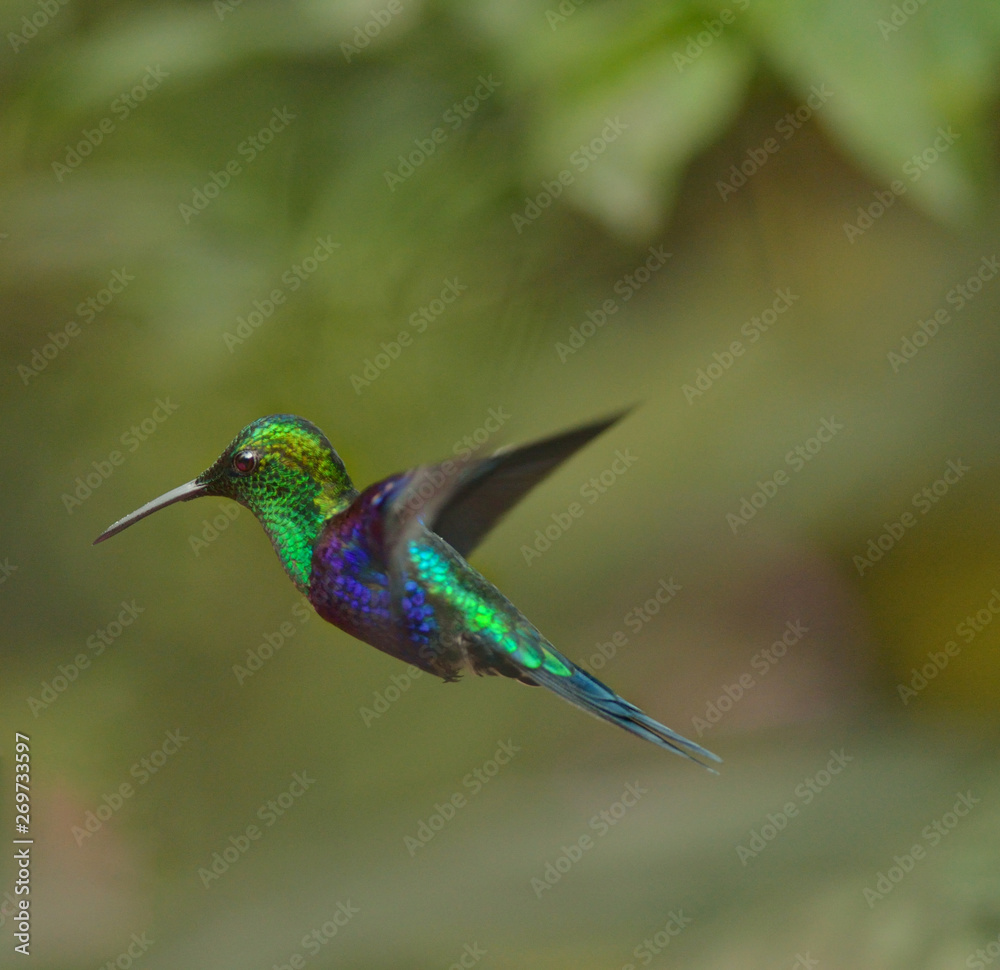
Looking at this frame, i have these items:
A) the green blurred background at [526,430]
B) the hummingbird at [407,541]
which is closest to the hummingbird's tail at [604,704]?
the hummingbird at [407,541]

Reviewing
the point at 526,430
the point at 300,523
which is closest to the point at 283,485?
the point at 300,523

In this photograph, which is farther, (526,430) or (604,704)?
(526,430)

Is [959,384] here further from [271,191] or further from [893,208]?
[271,191]

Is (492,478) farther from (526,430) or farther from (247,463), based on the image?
(526,430)

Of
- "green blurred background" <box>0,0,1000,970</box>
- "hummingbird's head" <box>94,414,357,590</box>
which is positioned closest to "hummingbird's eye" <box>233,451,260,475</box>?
"hummingbird's head" <box>94,414,357,590</box>

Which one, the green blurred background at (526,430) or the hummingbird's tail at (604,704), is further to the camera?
the green blurred background at (526,430)

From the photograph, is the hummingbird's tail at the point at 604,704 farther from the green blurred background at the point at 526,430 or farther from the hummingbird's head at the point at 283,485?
the green blurred background at the point at 526,430
